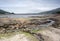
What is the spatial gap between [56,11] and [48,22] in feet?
3.96

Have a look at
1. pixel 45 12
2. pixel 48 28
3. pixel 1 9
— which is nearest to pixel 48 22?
pixel 48 28

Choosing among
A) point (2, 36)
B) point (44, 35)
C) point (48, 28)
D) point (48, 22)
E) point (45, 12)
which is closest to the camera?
point (2, 36)

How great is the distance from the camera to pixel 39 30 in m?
4.57

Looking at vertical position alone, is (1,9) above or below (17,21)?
above

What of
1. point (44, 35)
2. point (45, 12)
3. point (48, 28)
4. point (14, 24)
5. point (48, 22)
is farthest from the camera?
point (45, 12)

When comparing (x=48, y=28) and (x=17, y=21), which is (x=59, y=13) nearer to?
(x=48, y=28)

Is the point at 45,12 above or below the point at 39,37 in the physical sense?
above

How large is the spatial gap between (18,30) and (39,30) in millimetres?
889

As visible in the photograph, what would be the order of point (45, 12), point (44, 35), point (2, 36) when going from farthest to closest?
point (45, 12)
point (44, 35)
point (2, 36)

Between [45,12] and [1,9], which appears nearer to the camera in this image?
[1,9]

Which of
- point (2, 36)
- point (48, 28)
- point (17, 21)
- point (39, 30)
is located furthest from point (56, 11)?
point (2, 36)

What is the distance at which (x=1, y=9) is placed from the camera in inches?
212

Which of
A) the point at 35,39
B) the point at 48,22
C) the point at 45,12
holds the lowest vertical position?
the point at 35,39

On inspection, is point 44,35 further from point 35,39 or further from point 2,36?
point 2,36
